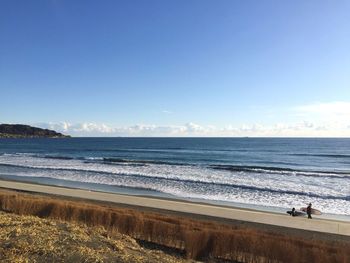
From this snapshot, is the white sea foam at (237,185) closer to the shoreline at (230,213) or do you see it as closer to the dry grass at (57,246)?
the shoreline at (230,213)

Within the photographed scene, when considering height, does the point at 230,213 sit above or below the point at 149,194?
above

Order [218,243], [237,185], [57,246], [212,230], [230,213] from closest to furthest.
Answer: [57,246] → [218,243] → [212,230] → [230,213] → [237,185]

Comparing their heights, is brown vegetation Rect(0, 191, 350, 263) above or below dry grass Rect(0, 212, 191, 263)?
below

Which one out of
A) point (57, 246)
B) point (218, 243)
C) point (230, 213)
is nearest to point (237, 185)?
point (230, 213)

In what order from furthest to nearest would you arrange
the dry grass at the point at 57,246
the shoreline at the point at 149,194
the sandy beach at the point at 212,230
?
1. the shoreline at the point at 149,194
2. the sandy beach at the point at 212,230
3. the dry grass at the point at 57,246

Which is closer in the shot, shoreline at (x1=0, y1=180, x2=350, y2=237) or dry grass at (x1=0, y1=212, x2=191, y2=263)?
dry grass at (x1=0, y1=212, x2=191, y2=263)

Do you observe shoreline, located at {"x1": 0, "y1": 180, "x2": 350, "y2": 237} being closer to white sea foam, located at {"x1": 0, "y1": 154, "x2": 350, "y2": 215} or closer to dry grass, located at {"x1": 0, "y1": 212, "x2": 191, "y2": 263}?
white sea foam, located at {"x1": 0, "y1": 154, "x2": 350, "y2": 215}

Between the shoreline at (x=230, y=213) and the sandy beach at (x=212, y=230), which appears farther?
the shoreline at (x=230, y=213)

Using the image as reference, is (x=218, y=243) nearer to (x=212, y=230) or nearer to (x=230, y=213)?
(x=212, y=230)

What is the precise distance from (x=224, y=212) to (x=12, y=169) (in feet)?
113

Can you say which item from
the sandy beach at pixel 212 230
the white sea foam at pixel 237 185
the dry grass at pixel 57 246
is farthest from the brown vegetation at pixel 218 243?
the white sea foam at pixel 237 185

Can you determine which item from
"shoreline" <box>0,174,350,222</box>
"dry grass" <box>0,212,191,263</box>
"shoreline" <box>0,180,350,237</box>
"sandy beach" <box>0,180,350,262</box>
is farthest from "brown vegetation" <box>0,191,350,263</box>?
"shoreline" <box>0,174,350,222</box>

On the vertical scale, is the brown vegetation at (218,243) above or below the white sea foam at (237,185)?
above

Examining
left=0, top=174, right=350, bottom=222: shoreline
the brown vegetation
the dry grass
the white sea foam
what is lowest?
left=0, top=174, right=350, bottom=222: shoreline
